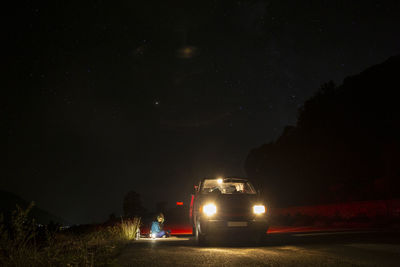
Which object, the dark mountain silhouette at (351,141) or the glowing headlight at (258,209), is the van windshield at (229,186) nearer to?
the glowing headlight at (258,209)

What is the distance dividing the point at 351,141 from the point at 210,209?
32814mm

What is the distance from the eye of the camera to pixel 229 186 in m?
12.9

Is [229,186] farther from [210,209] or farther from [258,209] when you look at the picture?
[210,209]

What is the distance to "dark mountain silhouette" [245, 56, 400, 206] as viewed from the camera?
3650 centimetres

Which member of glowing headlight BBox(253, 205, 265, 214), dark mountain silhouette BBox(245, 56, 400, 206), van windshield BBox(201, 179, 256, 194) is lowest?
glowing headlight BBox(253, 205, 265, 214)

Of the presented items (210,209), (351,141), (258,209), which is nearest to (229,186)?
(258,209)

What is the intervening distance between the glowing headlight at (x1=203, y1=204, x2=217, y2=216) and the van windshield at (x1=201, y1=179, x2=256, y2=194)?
4.24ft

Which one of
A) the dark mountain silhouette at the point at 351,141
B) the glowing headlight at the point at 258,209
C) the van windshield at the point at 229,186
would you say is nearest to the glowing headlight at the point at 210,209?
the glowing headlight at the point at 258,209

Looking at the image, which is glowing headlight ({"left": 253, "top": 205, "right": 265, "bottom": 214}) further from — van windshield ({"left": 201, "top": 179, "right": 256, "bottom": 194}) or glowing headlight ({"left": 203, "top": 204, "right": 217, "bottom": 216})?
van windshield ({"left": 201, "top": 179, "right": 256, "bottom": 194})

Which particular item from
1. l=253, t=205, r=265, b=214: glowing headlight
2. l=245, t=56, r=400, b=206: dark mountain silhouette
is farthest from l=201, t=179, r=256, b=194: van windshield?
l=245, t=56, r=400, b=206: dark mountain silhouette

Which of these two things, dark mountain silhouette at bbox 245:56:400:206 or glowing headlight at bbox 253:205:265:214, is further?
dark mountain silhouette at bbox 245:56:400:206

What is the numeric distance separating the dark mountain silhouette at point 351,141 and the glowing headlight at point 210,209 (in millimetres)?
26640

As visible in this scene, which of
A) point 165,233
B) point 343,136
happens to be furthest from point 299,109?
point 165,233

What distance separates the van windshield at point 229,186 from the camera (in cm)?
1237
